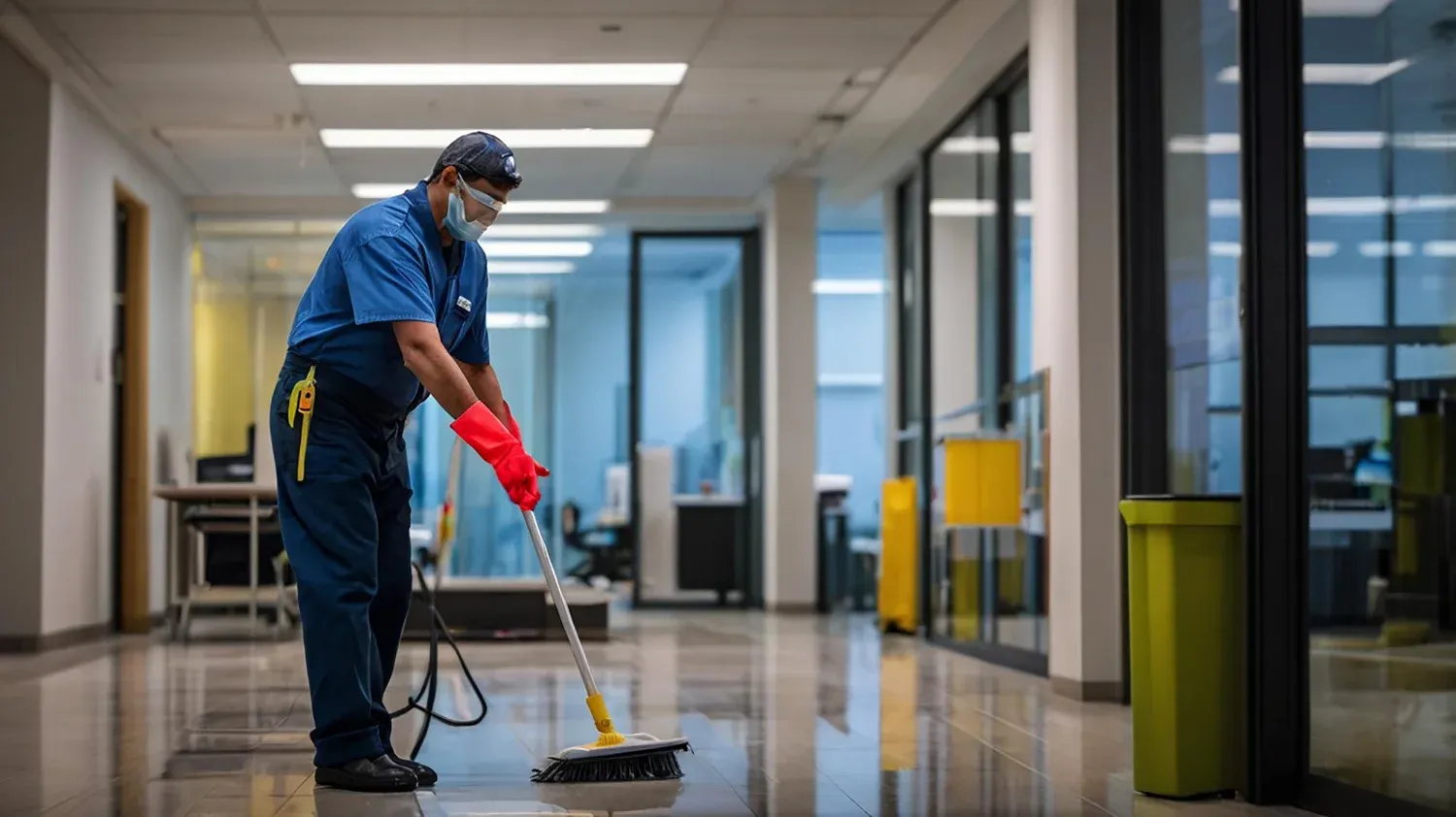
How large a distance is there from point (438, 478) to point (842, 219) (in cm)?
414

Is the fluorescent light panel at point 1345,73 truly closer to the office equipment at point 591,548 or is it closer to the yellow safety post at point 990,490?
the yellow safety post at point 990,490

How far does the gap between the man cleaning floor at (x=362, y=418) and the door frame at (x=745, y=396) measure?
9.04 metres

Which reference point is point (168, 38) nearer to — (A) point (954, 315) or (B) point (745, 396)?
(A) point (954, 315)

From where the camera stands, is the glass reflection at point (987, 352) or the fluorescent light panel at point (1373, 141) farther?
the glass reflection at point (987, 352)

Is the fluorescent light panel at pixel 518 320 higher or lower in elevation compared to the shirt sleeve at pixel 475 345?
higher

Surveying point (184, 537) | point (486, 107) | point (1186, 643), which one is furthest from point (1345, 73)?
point (184, 537)

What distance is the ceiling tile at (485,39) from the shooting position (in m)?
7.62

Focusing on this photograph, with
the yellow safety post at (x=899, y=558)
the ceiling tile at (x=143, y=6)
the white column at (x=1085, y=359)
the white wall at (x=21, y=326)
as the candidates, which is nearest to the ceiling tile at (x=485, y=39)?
the ceiling tile at (x=143, y=6)

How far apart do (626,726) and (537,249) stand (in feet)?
29.3

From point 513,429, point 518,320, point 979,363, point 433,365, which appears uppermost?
point 518,320

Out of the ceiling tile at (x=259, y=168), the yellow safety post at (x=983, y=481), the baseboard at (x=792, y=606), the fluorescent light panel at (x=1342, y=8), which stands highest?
the ceiling tile at (x=259, y=168)

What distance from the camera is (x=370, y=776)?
3.68 metres

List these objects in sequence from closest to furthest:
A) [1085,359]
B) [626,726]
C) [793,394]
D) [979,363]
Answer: [626,726], [1085,359], [979,363], [793,394]

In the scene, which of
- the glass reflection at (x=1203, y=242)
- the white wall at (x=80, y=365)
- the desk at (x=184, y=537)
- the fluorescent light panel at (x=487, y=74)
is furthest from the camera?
the desk at (x=184, y=537)
